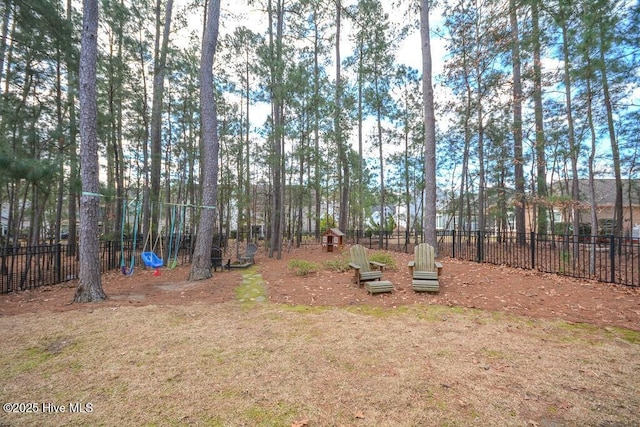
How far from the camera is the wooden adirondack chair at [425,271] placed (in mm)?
5496

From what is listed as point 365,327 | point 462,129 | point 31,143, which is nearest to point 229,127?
point 31,143

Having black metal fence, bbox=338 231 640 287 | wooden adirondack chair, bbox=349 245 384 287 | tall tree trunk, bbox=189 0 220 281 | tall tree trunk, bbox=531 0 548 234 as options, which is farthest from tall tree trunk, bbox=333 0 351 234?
wooden adirondack chair, bbox=349 245 384 287

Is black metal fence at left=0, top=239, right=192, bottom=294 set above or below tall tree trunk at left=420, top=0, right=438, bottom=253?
below

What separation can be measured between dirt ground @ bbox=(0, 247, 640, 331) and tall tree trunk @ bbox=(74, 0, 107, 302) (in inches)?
17.9

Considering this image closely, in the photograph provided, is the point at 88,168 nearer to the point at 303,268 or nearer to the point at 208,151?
the point at 208,151

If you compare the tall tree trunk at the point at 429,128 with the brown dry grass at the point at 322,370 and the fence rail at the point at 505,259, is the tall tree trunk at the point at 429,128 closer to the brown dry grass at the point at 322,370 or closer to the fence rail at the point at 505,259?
the fence rail at the point at 505,259

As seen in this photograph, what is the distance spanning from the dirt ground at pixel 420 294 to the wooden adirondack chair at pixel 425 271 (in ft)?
0.61

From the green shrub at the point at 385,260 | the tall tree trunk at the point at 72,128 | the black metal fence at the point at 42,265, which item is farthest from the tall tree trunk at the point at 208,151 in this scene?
the green shrub at the point at 385,260

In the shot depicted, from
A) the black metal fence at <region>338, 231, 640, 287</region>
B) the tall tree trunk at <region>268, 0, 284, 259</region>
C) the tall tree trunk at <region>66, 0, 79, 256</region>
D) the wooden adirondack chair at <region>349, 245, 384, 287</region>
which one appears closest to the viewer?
the wooden adirondack chair at <region>349, 245, 384, 287</region>

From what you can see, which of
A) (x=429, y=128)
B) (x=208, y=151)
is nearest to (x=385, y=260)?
(x=429, y=128)

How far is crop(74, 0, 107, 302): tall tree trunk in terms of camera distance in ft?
17.6

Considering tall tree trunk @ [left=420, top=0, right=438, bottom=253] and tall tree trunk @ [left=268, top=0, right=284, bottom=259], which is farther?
tall tree trunk @ [left=268, top=0, right=284, bottom=259]

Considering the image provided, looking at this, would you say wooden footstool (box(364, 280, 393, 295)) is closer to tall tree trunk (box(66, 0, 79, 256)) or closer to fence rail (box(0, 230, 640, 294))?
fence rail (box(0, 230, 640, 294))

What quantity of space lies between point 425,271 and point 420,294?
661 millimetres
